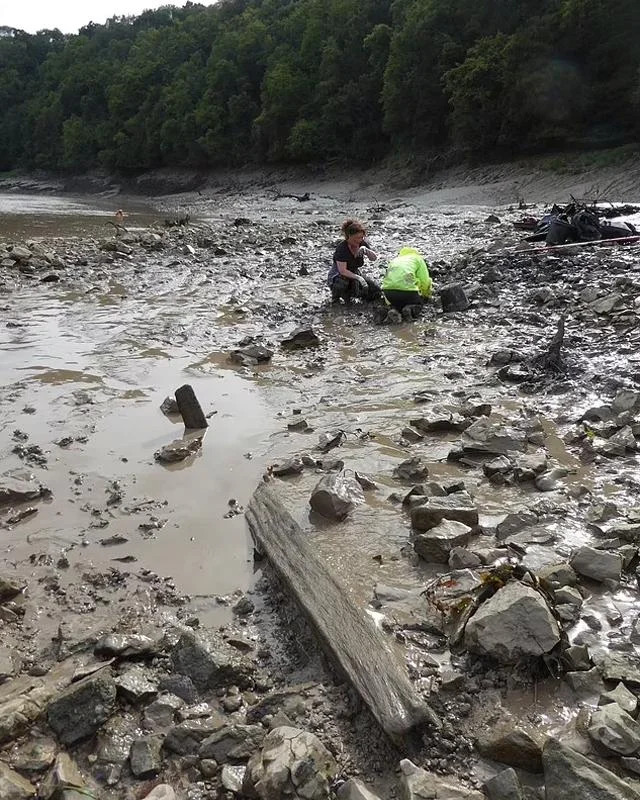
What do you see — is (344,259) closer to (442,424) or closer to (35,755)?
(442,424)

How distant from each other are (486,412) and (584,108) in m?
33.1

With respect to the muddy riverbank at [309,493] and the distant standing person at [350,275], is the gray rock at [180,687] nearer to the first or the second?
the muddy riverbank at [309,493]

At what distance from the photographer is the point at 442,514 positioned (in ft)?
11.1

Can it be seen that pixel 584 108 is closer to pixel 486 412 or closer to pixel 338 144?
pixel 338 144

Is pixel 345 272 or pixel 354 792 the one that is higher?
pixel 345 272

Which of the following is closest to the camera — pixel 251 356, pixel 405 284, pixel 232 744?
pixel 232 744

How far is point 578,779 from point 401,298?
7126 mm

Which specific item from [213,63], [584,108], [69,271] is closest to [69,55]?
[213,63]

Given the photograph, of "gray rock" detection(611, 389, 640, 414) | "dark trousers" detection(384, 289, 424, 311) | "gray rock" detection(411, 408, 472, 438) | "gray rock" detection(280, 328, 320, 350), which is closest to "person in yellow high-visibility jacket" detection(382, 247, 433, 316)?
"dark trousers" detection(384, 289, 424, 311)

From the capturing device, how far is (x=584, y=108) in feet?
104

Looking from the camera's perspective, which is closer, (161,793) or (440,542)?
(161,793)

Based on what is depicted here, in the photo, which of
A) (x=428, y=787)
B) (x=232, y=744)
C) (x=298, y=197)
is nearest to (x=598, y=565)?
(x=428, y=787)

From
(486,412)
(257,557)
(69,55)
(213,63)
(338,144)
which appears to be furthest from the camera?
(69,55)

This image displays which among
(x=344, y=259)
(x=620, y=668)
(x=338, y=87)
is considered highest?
(x=338, y=87)
